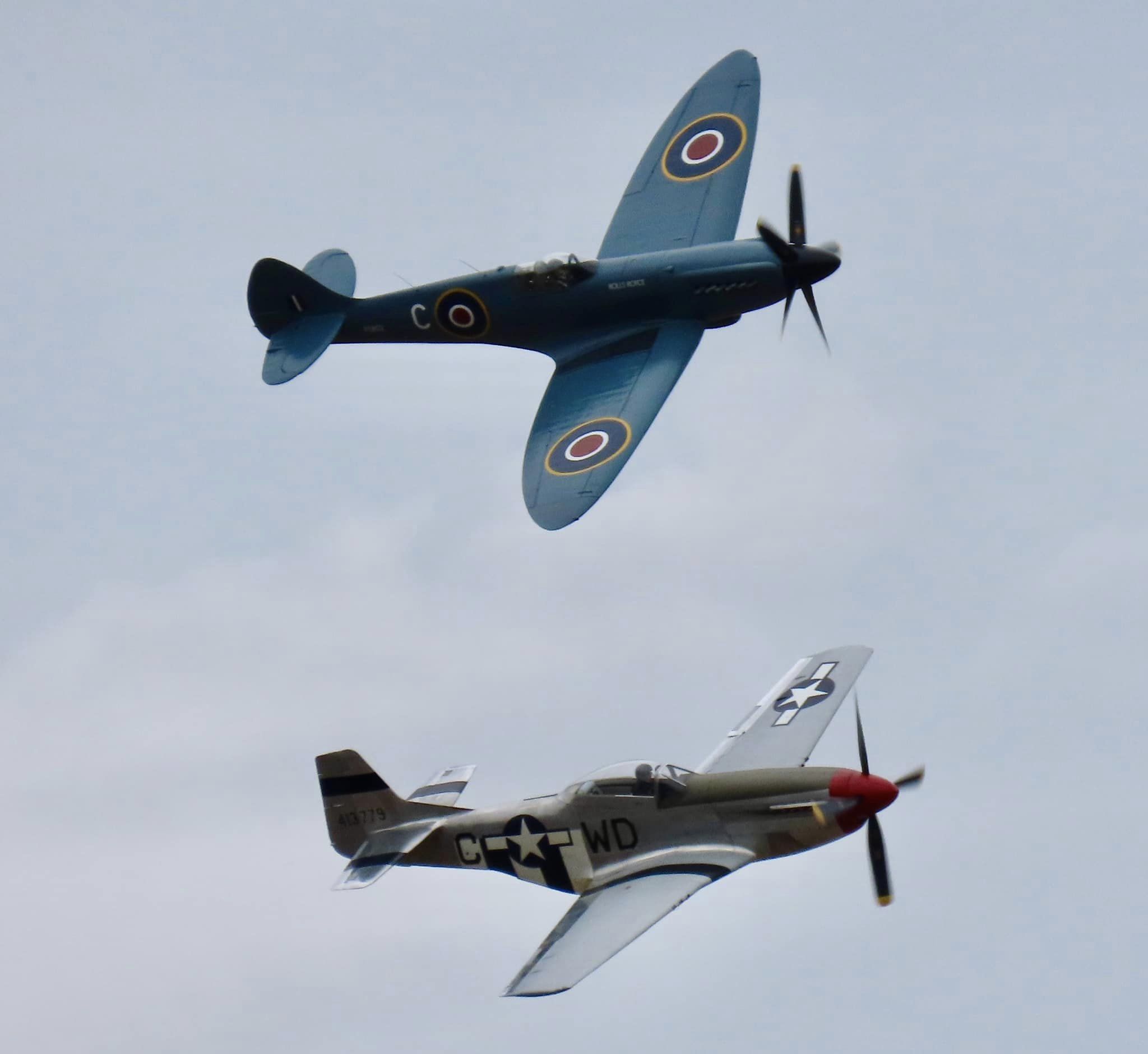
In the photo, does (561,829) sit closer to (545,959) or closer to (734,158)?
(545,959)

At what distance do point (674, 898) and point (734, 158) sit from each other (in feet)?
42.2

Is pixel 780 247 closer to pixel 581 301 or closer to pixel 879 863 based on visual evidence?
pixel 581 301

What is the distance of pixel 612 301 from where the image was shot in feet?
88.6

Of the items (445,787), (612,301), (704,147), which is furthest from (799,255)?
(445,787)

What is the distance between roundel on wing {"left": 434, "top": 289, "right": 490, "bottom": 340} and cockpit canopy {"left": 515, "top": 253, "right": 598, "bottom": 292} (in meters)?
1.00

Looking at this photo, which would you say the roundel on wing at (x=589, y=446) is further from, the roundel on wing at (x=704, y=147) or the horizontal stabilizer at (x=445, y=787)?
the roundel on wing at (x=704, y=147)

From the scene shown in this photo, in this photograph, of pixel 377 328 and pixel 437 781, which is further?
pixel 377 328

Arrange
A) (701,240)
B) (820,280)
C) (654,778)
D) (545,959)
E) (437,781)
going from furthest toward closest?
(701,240) < (820,280) < (437,781) < (654,778) < (545,959)

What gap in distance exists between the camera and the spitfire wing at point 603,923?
64.2 feet

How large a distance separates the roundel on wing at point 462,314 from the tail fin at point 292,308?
1498 millimetres

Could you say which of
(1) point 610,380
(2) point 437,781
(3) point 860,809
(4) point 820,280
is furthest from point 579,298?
(3) point 860,809

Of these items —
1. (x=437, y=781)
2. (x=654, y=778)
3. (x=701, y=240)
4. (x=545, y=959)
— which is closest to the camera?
(x=545, y=959)

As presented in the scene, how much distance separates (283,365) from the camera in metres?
28.5

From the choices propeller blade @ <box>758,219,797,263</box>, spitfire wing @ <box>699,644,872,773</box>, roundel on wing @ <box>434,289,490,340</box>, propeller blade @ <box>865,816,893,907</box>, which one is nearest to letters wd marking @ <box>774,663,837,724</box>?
spitfire wing @ <box>699,644,872,773</box>
